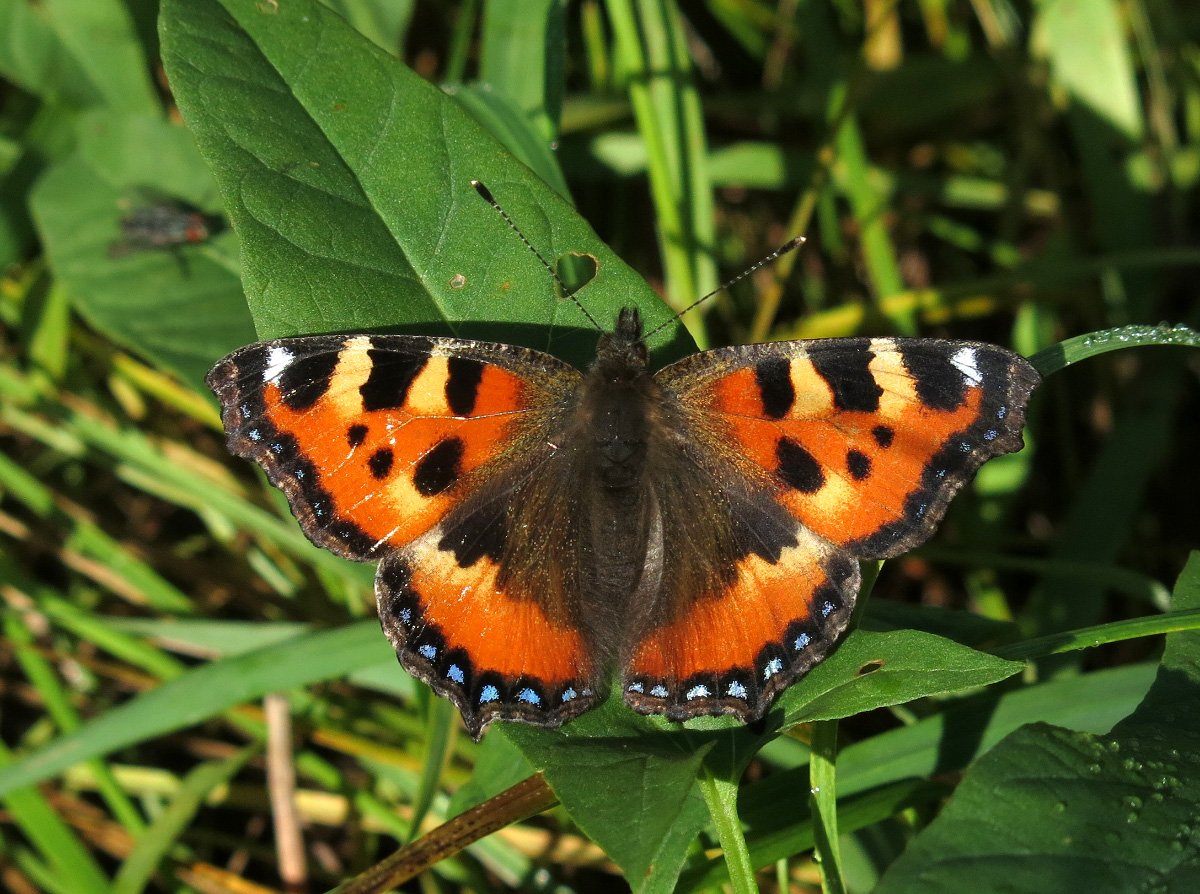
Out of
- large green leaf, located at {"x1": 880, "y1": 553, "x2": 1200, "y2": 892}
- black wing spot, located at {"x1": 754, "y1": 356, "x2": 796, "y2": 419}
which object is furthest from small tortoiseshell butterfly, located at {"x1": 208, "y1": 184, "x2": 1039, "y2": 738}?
large green leaf, located at {"x1": 880, "y1": 553, "x2": 1200, "y2": 892}

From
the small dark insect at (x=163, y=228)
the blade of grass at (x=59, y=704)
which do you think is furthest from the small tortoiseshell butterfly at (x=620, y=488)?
the blade of grass at (x=59, y=704)

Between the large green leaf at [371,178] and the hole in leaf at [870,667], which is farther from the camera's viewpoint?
the large green leaf at [371,178]

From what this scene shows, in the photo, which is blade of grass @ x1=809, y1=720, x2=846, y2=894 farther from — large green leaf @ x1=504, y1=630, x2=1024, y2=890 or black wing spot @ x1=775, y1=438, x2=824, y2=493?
black wing spot @ x1=775, y1=438, x2=824, y2=493

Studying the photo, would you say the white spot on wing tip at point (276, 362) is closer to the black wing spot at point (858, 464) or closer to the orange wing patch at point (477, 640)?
the orange wing patch at point (477, 640)

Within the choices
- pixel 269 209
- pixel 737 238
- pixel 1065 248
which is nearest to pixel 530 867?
pixel 269 209

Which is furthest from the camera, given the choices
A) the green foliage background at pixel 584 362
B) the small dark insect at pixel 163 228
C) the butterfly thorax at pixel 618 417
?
the small dark insect at pixel 163 228

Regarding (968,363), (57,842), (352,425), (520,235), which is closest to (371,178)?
(520,235)

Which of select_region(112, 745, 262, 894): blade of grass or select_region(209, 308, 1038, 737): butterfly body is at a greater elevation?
select_region(209, 308, 1038, 737): butterfly body

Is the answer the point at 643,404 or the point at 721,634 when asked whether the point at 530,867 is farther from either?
the point at 643,404
